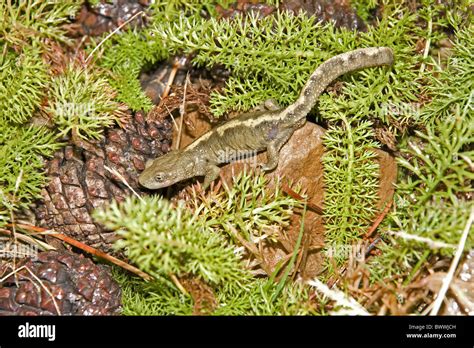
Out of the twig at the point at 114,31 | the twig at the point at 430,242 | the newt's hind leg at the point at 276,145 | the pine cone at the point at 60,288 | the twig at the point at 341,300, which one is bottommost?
the pine cone at the point at 60,288

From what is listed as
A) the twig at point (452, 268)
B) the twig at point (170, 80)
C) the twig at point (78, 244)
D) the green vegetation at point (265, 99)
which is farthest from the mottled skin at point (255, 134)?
the twig at point (452, 268)

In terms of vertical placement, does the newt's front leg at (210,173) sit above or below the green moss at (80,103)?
below

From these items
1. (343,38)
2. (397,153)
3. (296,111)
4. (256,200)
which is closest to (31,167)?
(256,200)

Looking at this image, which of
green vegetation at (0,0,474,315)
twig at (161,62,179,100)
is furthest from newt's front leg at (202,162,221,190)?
twig at (161,62,179,100)

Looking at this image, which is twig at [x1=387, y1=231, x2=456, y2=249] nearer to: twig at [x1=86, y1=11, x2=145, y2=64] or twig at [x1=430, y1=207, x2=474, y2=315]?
twig at [x1=430, y1=207, x2=474, y2=315]

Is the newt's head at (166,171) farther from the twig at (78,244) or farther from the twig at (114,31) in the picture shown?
the twig at (114,31)
